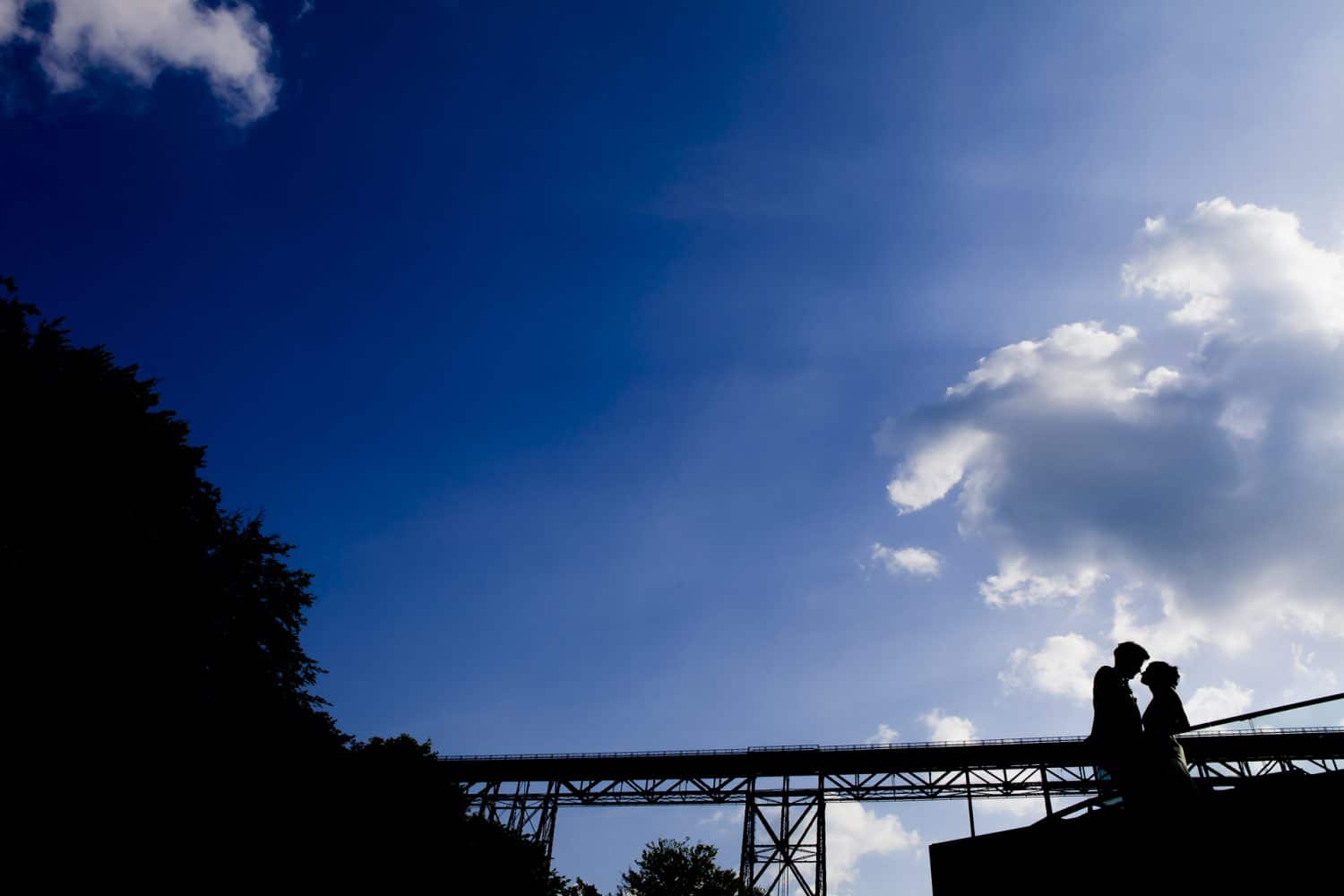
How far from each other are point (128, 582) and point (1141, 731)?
55.2 feet

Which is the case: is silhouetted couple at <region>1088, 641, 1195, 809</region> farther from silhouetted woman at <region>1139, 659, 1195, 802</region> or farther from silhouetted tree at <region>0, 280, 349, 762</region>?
silhouetted tree at <region>0, 280, 349, 762</region>

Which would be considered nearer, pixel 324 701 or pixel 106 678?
pixel 106 678

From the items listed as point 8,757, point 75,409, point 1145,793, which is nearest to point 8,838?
point 8,757

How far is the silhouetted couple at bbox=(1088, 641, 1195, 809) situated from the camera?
14.7ft

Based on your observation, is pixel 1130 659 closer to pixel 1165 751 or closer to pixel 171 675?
pixel 1165 751

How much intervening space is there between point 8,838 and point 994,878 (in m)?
12.5

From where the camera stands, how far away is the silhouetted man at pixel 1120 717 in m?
4.59

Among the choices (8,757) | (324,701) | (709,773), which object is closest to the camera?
(8,757)

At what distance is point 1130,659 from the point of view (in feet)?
15.4

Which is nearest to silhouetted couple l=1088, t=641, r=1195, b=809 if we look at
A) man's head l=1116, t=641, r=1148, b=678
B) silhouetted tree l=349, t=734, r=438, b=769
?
man's head l=1116, t=641, r=1148, b=678

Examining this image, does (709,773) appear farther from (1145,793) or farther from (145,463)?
(1145,793)

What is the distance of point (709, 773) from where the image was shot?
29500mm

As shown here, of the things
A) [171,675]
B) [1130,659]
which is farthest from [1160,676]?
[171,675]

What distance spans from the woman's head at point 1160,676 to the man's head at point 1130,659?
18 cm
